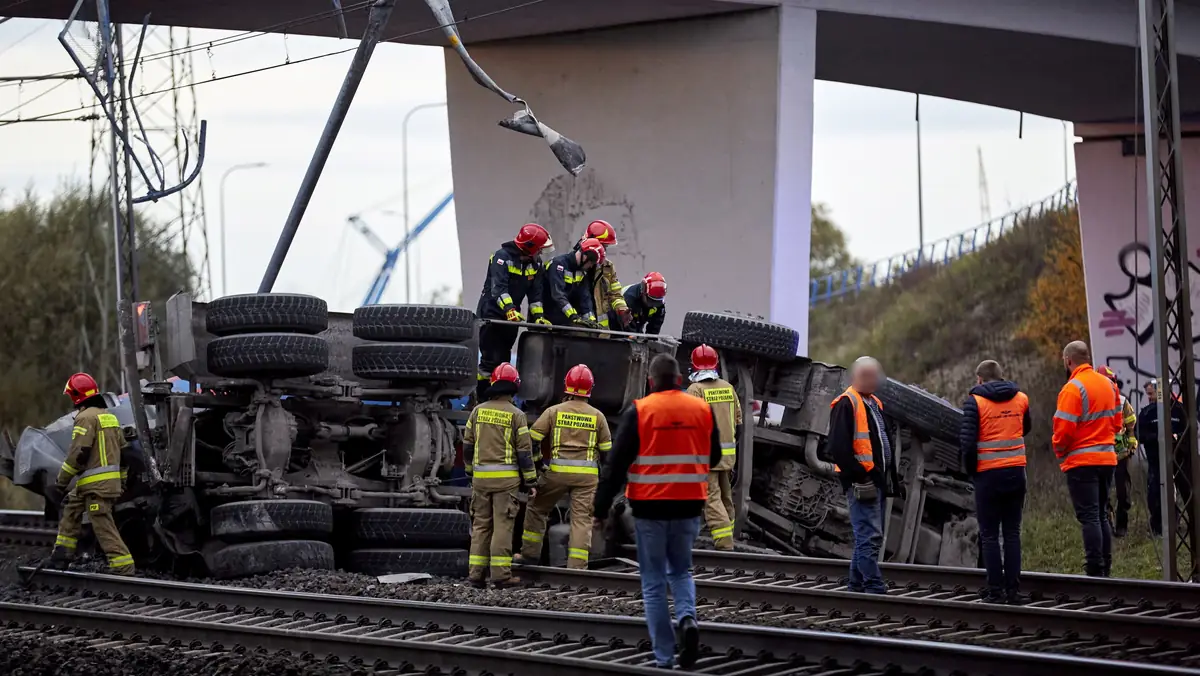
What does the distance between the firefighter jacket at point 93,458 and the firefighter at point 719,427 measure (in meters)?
4.74

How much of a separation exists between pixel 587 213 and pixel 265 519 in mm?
11312

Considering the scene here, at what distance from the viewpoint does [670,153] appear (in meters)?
22.2

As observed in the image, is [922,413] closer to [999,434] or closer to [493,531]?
[999,434]

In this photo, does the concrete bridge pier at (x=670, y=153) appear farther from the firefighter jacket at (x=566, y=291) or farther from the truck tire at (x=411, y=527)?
the truck tire at (x=411, y=527)

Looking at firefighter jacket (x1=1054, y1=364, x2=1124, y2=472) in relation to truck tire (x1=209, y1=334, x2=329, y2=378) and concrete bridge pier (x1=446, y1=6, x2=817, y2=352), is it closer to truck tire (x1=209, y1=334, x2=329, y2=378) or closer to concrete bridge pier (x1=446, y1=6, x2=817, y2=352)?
truck tire (x1=209, y1=334, x2=329, y2=378)

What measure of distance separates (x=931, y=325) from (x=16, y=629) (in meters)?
29.7

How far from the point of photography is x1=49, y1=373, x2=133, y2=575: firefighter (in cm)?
1278

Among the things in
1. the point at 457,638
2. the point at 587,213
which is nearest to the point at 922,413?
the point at 457,638

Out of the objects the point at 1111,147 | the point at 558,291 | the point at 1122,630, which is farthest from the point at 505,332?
the point at 1111,147

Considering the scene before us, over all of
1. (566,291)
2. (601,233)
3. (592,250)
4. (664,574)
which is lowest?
(664,574)

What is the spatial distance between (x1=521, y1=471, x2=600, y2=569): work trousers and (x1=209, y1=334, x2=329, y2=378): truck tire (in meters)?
2.11

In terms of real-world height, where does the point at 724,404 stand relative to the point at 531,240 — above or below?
below

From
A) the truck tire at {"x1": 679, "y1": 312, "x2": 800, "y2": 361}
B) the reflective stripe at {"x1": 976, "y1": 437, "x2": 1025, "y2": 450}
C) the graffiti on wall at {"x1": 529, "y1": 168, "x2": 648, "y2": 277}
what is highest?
the graffiti on wall at {"x1": 529, "y1": 168, "x2": 648, "y2": 277}

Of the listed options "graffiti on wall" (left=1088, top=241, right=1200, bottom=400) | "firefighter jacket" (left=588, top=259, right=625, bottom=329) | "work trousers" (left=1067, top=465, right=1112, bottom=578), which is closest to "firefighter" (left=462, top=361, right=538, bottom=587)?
"firefighter jacket" (left=588, top=259, right=625, bottom=329)
